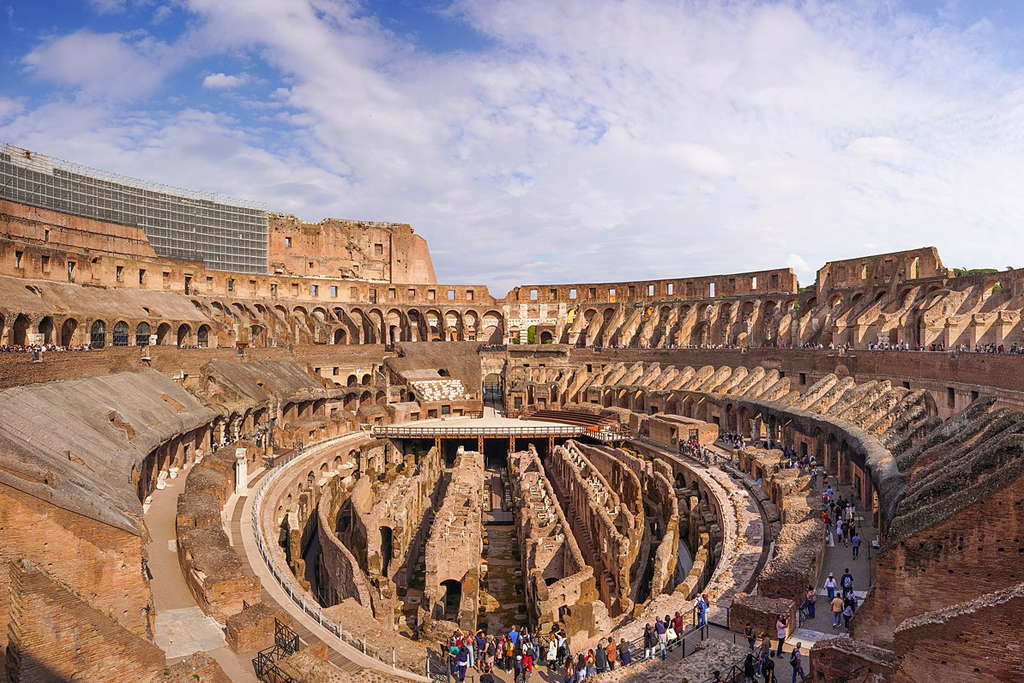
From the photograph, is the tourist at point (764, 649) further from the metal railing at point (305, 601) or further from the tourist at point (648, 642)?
the metal railing at point (305, 601)

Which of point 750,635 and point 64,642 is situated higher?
point 64,642

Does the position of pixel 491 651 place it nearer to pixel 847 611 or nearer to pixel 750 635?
pixel 750 635

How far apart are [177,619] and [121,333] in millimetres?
27686

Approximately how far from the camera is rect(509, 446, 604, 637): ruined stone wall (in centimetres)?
1603

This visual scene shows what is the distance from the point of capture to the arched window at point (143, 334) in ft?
124

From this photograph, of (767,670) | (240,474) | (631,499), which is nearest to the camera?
(767,670)

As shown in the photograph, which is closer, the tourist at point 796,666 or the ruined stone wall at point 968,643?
the ruined stone wall at point 968,643

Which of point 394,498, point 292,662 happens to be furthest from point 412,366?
point 292,662

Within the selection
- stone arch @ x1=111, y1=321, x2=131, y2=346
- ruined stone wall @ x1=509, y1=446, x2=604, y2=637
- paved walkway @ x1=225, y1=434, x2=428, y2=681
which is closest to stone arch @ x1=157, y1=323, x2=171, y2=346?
stone arch @ x1=111, y1=321, x2=131, y2=346

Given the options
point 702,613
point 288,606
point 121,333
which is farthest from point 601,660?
point 121,333

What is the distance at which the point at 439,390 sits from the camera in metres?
49.4

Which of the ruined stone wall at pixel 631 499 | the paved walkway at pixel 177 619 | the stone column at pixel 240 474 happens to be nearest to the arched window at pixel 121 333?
the stone column at pixel 240 474

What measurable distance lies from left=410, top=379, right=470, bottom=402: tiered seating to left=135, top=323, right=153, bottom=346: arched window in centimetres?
1754

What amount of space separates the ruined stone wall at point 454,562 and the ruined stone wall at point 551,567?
5.38 ft
